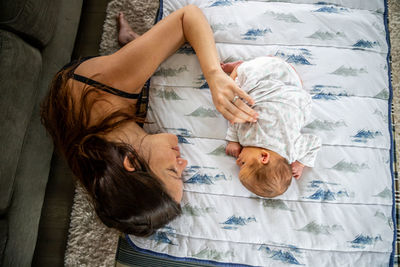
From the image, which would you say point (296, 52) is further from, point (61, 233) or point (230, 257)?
point (61, 233)

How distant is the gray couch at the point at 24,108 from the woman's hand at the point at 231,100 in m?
0.69

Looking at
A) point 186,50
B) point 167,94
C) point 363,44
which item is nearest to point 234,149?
point 167,94

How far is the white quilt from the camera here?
38.6 inches

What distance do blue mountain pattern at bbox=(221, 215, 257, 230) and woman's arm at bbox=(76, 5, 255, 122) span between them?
37cm

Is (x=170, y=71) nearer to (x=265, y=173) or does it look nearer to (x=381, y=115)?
(x=265, y=173)

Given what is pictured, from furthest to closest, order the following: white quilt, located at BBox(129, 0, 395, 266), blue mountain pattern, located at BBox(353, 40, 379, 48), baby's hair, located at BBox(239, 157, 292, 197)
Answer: blue mountain pattern, located at BBox(353, 40, 379, 48), white quilt, located at BBox(129, 0, 395, 266), baby's hair, located at BBox(239, 157, 292, 197)

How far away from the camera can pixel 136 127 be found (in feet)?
3.08

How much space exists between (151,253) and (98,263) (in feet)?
1.28

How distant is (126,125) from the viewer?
912 millimetres

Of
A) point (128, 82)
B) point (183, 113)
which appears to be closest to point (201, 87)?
point (183, 113)

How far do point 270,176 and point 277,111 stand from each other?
0.78 feet

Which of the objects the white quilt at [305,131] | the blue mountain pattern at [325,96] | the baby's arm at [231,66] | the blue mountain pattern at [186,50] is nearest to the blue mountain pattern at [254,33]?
the white quilt at [305,131]

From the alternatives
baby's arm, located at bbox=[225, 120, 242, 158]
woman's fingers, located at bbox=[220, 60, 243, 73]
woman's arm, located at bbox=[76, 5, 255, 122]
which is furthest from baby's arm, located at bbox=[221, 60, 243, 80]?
Answer: baby's arm, located at bbox=[225, 120, 242, 158]

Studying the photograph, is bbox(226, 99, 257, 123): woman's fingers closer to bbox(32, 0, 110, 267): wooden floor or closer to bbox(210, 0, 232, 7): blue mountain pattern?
bbox(210, 0, 232, 7): blue mountain pattern
